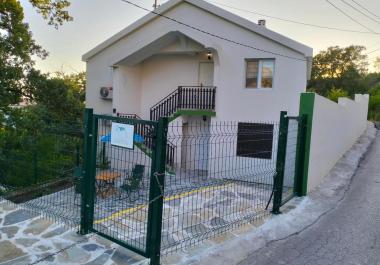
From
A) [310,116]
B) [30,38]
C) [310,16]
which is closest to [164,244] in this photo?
[310,116]

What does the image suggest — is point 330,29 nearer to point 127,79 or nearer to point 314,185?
point 127,79

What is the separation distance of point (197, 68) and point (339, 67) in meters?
25.7

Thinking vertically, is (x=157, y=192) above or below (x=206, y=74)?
below

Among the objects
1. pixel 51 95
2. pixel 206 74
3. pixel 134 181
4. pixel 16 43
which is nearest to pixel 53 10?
pixel 16 43

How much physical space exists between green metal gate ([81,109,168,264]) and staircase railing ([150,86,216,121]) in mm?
7258

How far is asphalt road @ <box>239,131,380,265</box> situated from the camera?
12.9 feet

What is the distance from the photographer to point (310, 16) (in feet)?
52.2

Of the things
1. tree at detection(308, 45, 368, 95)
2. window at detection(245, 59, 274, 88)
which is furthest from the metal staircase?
tree at detection(308, 45, 368, 95)

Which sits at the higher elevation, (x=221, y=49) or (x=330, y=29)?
(x=330, y=29)

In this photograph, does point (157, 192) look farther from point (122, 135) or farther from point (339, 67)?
point (339, 67)

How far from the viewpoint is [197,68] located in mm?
13438

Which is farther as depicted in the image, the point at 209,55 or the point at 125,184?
the point at 209,55

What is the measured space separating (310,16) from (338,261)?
49.2 feet

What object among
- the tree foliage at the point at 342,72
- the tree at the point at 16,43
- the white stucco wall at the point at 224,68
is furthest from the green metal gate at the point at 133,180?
the tree foliage at the point at 342,72
